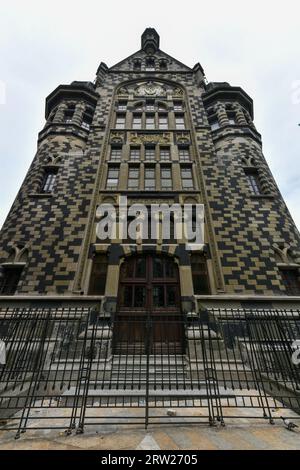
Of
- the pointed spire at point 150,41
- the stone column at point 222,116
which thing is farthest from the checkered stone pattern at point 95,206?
the pointed spire at point 150,41

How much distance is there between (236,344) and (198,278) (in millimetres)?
2882

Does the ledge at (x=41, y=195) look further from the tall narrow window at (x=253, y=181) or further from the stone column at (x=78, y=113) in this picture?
the tall narrow window at (x=253, y=181)

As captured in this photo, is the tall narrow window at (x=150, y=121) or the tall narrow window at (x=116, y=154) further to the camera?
the tall narrow window at (x=150, y=121)

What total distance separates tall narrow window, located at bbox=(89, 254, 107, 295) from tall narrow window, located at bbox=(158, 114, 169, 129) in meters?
10.1

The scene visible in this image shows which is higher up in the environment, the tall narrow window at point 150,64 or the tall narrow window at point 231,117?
the tall narrow window at point 150,64

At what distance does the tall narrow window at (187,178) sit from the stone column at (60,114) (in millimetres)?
8735

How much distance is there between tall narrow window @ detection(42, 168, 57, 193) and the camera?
39.6 feet

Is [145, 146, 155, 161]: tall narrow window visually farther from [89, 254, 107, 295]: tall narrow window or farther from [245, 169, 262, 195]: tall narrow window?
[89, 254, 107, 295]: tall narrow window

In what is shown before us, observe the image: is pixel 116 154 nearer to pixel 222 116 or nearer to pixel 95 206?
pixel 95 206

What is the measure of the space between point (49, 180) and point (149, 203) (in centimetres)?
586

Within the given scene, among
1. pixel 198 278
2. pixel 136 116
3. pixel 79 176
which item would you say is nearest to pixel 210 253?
pixel 198 278

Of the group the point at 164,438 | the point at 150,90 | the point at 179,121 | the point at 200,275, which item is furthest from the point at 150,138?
the point at 164,438

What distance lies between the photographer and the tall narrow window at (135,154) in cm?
1310

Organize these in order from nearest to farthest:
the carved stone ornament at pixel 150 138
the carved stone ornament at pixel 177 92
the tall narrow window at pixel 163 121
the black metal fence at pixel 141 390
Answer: the black metal fence at pixel 141 390 → the carved stone ornament at pixel 150 138 → the tall narrow window at pixel 163 121 → the carved stone ornament at pixel 177 92
